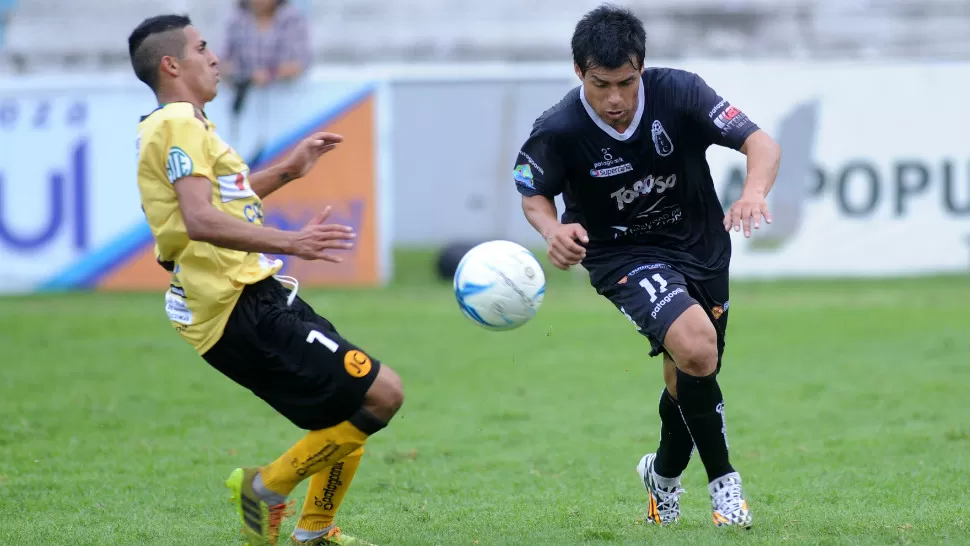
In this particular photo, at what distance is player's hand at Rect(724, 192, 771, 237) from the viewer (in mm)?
4824

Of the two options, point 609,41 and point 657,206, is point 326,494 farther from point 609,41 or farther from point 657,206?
point 609,41

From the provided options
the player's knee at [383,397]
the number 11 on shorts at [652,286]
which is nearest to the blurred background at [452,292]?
the player's knee at [383,397]

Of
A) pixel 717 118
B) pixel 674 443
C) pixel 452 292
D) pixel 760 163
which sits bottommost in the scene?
pixel 452 292

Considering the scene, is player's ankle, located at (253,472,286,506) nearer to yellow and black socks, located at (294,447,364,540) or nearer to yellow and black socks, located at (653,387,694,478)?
yellow and black socks, located at (294,447,364,540)

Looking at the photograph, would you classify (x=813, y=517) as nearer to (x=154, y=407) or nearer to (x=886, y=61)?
(x=154, y=407)

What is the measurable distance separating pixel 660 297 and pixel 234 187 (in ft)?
6.01

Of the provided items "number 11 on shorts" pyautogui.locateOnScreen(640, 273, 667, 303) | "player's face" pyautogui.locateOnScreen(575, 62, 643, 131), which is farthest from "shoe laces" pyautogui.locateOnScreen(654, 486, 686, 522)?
"player's face" pyautogui.locateOnScreen(575, 62, 643, 131)

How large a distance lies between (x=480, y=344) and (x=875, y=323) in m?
3.82

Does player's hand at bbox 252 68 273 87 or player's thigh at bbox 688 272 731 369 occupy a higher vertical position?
player's thigh at bbox 688 272 731 369

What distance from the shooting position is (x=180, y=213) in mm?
4703

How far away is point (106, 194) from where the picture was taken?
47.3 feet

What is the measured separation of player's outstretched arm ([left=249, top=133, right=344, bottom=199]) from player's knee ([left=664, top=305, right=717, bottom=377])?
1.68 m

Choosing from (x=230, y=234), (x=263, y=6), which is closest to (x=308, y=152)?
(x=230, y=234)

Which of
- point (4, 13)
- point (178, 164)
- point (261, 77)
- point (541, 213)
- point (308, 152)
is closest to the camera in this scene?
point (178, 164)
